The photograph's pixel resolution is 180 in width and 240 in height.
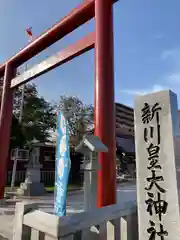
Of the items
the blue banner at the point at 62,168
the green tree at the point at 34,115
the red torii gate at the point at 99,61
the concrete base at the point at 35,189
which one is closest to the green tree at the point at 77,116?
the green tree at the point at 34,115

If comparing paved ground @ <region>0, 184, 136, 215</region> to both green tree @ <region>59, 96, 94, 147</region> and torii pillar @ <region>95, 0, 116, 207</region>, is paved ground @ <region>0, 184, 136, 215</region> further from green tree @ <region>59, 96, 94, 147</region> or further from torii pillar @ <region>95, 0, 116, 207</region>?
green tree @ <region>59, 96, 94, 147</region>

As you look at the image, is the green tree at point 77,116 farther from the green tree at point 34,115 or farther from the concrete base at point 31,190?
the concrete base at point 31,190

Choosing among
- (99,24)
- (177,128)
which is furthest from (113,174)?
(99,24)

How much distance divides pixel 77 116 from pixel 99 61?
50.9ft

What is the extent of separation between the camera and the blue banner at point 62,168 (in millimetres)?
2355

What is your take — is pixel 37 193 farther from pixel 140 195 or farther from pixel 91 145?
pixel 140 195

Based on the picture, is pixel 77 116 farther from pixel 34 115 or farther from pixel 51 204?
pixel 51 204

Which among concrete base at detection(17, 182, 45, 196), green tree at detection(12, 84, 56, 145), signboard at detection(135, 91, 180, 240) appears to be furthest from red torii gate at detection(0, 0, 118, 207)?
green tree at detection(12, 84, 56, 145)

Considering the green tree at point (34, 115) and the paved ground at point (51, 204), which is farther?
the green tree at point (34, 115)

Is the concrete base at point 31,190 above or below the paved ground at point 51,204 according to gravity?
above

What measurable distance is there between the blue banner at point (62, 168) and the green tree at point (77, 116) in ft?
50.2

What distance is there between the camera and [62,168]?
95.0 inches

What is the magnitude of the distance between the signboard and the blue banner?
2.54 feet

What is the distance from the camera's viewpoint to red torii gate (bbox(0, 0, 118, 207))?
372 cm
